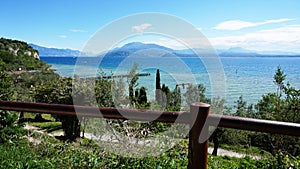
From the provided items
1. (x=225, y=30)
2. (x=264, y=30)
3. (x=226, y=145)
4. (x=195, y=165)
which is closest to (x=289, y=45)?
(x=264, y=30)

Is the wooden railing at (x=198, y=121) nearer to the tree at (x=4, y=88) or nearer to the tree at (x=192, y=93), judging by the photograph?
the tree at (x=192, y=93)

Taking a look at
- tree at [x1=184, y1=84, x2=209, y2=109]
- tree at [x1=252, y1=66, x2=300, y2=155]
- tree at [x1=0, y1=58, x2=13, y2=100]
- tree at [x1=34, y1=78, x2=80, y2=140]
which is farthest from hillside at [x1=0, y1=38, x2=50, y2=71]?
tree at [x1=184, y1=84, x2=209, y2=109]

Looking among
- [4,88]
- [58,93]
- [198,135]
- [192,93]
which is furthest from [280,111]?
[58,93]

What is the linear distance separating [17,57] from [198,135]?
33518 millimetres

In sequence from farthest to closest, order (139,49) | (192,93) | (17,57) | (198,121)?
(17,57), (192,93), (139,49), (198,121)

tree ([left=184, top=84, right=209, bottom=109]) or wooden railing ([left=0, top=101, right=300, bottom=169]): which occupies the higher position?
tree ([left=184, top=84, right=209, bottom=109])

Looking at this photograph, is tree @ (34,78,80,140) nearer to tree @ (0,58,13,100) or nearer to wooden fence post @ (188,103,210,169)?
tree @ (0,58,13,100)

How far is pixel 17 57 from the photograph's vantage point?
31.2 metres

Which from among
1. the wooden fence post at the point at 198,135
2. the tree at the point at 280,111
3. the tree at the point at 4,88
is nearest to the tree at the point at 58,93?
the tree at the point at 4,88

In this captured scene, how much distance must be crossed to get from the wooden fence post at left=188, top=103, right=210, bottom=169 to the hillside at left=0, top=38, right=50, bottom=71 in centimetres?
2561

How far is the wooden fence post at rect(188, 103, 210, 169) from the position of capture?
Result: 1365mm

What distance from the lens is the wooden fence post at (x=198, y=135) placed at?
53.7 inches

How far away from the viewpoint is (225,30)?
83.7 feet

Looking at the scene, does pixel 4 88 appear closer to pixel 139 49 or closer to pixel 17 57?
pixel 139 49
